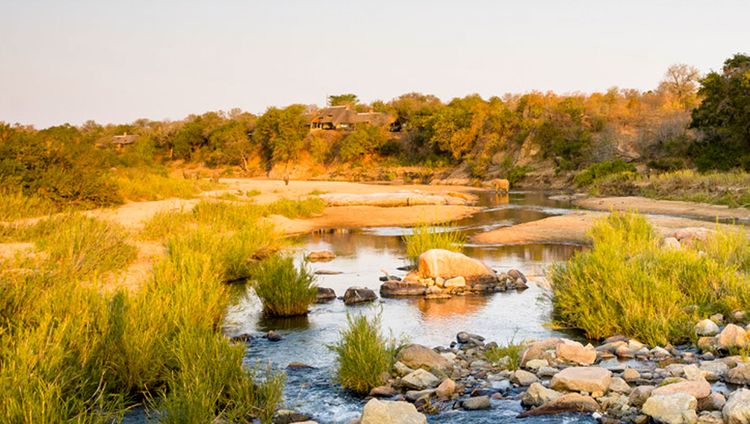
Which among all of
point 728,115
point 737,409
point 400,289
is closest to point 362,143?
point 728,115

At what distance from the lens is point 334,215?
31.2m

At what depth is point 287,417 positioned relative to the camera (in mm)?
6422

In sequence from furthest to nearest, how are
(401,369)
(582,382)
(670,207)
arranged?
(670,207) → (401,369) → (582,382)

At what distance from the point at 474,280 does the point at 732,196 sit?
69.0 feet

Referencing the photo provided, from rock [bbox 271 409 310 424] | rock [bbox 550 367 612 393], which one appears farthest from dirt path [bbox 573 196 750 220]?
rock [bbox 271 409 310 424]

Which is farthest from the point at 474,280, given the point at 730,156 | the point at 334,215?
the point at 730,156

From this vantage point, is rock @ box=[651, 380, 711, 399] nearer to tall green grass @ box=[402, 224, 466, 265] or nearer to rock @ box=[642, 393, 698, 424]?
rock @ box=[642, 393, 698, 424]

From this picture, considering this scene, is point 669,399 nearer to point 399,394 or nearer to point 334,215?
point 399,394

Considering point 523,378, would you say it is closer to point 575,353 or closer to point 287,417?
point 575,353

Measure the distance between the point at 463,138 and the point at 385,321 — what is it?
5722cm

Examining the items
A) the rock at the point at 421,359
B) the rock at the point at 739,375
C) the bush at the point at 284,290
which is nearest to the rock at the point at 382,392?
the rock at the point at 421,359

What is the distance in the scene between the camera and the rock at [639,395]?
650 centimetres

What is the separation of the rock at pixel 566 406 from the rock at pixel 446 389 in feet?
2.84

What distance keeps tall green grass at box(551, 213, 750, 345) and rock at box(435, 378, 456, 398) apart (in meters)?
3.28
